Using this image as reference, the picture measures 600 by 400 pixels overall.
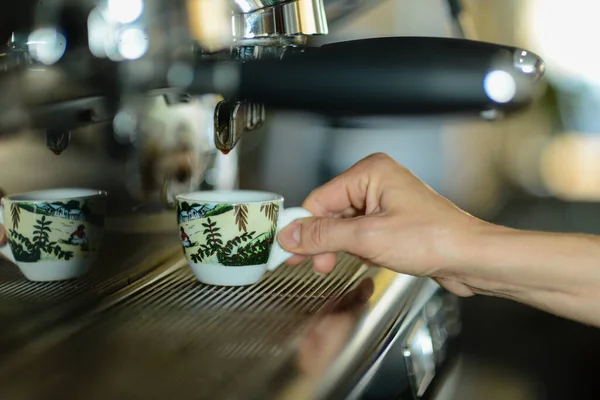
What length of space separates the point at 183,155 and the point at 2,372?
1.23ft

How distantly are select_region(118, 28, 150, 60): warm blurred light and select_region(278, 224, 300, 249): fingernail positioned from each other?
19 cm

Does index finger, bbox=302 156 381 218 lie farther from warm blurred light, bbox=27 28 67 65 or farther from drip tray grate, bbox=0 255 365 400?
warm blurred light, bbox=27 28 67 65

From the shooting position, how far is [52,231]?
1.76 feet

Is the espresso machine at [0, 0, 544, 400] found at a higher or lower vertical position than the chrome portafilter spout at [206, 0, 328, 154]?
lower

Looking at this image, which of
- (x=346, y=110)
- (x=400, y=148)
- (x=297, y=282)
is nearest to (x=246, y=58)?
(x=346, y=110)

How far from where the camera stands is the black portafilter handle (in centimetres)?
49

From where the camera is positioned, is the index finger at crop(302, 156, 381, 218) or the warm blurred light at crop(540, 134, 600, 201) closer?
the index finger at crop(302, 156, 381, 218)

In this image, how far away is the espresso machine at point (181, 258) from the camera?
420mm

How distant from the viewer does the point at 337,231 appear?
0.55 m

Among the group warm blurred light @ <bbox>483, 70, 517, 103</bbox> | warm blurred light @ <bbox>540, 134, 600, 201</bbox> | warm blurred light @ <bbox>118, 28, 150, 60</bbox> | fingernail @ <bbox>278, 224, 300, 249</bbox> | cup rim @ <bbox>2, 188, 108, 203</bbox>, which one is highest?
warm blurred light @ <bbox>118, 28, 150, 60</bbox>

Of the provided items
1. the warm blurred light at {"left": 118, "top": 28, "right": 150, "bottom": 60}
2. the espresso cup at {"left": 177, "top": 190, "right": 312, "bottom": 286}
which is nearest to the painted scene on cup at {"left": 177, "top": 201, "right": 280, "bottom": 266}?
the espresso cup at {"left": 177, "top": 190, "right": 312, "bottom": 286}

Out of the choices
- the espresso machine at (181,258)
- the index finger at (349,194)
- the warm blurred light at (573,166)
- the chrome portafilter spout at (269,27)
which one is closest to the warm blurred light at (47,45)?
the espresso machine at (181,258)

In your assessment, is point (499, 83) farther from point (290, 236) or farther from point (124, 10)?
point (124, 10)

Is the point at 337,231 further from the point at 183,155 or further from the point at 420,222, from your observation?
the point at 183,155
